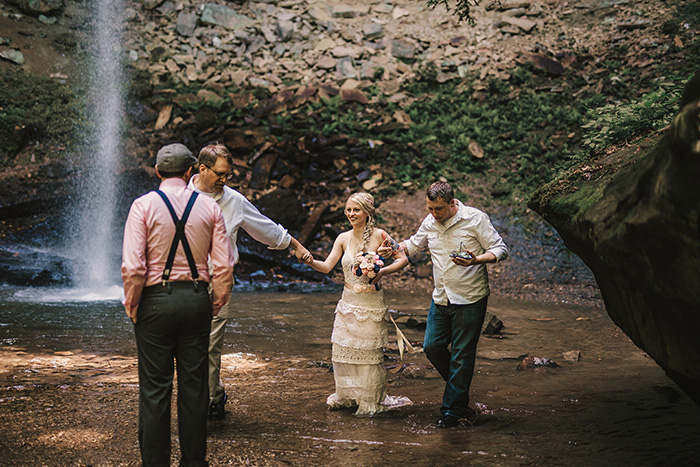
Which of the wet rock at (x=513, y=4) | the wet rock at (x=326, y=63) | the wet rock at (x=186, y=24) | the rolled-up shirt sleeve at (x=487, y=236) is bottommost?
the rolled-up shirt sleeve at (x=487, y=236)

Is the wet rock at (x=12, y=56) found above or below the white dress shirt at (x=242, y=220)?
above

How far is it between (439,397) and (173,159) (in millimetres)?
3493

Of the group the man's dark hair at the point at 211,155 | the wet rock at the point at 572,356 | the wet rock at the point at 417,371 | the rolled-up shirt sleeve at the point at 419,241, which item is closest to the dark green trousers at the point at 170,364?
the man's dark hair at the point at 211,155

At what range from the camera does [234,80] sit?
66.7 ft

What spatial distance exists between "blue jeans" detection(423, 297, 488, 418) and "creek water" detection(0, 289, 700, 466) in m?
0.24

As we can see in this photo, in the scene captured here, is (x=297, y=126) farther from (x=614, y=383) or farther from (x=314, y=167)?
(x=614, y=383)

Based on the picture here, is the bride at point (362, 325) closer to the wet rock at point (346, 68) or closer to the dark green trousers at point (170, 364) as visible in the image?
the dark green trousers at point (170, 364)

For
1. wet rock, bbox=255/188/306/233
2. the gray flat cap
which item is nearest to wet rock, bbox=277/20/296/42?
wet rock, bbox=255/188/306/233

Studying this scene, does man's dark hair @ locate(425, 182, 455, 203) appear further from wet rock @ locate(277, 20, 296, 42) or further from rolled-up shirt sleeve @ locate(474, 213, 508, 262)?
wet rock @ locate(277, 20, 296, 42)

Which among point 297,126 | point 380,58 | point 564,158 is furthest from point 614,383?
point 380,58

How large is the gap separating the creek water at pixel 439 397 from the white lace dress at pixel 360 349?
209mm

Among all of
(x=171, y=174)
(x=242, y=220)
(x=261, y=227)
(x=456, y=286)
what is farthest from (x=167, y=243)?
(x=456, y=286)

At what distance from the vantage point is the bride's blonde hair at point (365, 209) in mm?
5281

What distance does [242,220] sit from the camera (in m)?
5.20
